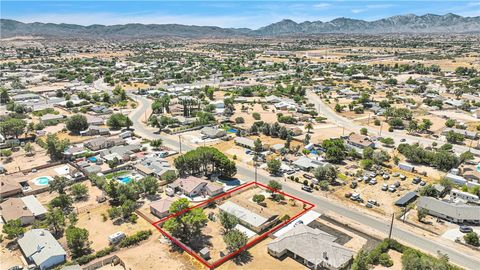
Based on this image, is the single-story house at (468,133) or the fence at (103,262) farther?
the single-story house at (468,133)

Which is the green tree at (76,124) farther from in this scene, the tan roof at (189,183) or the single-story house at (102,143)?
the tan roof at (189,183)

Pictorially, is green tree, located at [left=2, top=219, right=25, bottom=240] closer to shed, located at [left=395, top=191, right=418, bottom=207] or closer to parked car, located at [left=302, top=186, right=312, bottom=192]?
parked car, located at [left=302, top=186, right=312, bottom=192]

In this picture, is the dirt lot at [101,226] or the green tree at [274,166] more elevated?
the green tree at [274,166]

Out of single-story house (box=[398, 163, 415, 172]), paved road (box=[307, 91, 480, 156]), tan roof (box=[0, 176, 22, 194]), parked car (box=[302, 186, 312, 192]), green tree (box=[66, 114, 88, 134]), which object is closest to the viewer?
tan roof (box=[0, 176, 22, 194])

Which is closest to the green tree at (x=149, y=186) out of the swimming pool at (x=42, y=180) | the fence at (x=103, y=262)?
the fence at (x=103, y=262)

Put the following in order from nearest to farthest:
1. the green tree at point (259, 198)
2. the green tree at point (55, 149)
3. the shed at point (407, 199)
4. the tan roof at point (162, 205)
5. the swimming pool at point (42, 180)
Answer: the tan roof at point (162, 205), the shed at point (407, 199), the green tree at point (259, 198), the swimming pool at point (42, 180), the green tree at point (55, 149)

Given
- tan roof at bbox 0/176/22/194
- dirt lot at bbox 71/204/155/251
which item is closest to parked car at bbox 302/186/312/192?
dirt lot at bbox 71/204/155/251

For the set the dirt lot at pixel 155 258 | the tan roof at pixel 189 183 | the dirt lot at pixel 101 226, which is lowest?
the dirt lot at pixel 155 258
